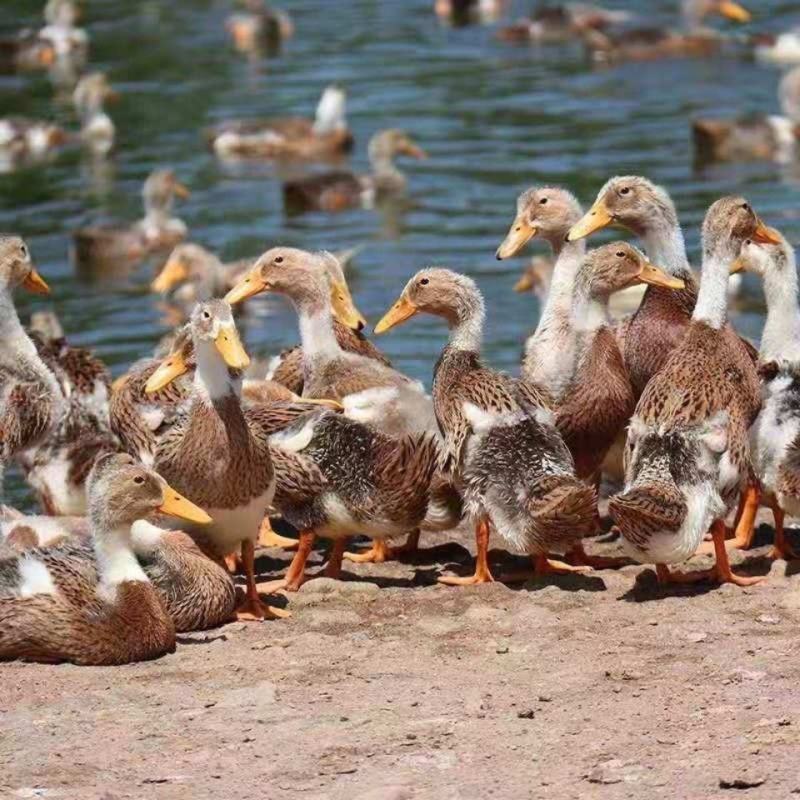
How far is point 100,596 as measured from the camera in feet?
26.3

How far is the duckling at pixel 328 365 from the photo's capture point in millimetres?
9586

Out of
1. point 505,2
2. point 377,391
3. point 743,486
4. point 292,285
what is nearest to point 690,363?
point 743,486

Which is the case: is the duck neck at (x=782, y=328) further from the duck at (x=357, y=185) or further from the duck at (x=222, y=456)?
the duck at (x=357, y=185)

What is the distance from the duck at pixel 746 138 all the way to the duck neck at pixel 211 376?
12.7 meters

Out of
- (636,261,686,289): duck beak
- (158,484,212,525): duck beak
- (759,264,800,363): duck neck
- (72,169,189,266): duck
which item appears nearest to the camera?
(158,484,212,525): duck beak

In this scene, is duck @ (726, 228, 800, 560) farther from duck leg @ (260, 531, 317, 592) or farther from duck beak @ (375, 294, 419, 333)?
duck leg @ (260, 531, 317, 592)

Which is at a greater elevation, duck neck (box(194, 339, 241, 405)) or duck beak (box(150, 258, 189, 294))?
duck neck (box(194, 339, 241, 405))

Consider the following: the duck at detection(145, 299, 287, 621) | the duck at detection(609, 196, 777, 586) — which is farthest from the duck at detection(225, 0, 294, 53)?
the duck at detection(145, 299, 287, 621)

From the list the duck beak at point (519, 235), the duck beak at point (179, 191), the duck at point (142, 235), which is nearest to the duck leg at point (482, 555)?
the duck beak at point (519, 235)

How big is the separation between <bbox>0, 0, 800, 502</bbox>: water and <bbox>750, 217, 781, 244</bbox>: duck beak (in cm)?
450

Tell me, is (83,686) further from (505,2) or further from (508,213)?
(505,2)

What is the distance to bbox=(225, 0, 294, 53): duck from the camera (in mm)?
28781

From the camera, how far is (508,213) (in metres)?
19.1

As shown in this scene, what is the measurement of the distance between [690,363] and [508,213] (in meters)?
10.2
